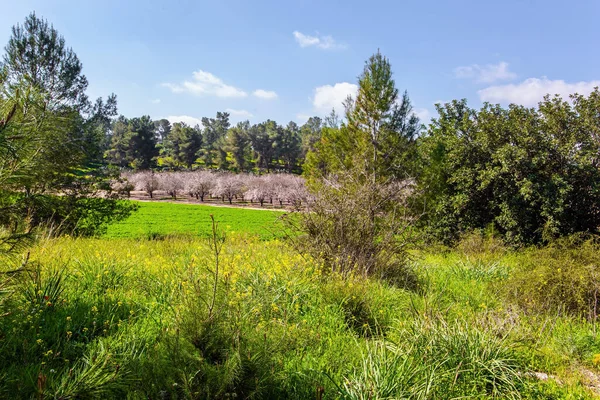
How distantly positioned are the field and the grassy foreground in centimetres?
2

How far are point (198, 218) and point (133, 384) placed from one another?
25502 mm

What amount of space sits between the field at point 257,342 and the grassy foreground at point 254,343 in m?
0.02

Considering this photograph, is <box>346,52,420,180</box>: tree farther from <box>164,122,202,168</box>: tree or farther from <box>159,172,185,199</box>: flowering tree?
<box>164,122,202,168</box>: tree

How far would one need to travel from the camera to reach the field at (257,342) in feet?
8.39

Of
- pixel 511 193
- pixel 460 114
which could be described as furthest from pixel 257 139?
pixel 511 193

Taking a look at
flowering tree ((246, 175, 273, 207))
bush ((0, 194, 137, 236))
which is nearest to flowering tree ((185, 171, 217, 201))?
flowering tree ((246, 175, 273, 207))

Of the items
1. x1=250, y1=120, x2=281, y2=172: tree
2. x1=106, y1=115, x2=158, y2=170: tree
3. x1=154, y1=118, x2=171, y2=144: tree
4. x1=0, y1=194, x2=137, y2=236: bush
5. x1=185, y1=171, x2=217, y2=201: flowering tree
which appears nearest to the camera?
x1=0, y1=194, x2=137, y2=236: bush

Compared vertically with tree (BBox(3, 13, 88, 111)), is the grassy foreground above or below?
below

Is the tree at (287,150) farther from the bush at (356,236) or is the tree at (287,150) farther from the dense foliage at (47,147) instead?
the bush at (356,236)

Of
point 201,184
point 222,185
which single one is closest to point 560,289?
point 222,185

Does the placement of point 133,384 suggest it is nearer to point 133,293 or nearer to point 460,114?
point 133,293

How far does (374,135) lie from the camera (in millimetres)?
16609

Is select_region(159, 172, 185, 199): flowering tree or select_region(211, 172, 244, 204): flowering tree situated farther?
select_region(159, 172, 185, 199): flowering tree

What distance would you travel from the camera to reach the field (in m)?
2.56
